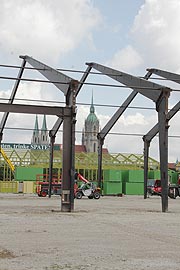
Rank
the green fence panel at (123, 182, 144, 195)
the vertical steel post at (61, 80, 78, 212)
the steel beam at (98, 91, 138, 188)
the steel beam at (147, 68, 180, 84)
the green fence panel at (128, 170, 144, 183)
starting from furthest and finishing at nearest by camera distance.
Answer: the green fence panel at (128, 170, 144, 183) → the green fence panel at (123, 182, 144, 195) → the steel beam at (98, 91, 138, 188) → the steel beam at (147, 68, 180, 84) → the vertical steel post at (61, 80, 78, 212)

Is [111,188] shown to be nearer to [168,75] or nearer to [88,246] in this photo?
[168,75]

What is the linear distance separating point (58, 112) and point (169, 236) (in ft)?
38.2

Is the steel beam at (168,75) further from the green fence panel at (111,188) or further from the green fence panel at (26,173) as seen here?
the green fence panel at (26,173)

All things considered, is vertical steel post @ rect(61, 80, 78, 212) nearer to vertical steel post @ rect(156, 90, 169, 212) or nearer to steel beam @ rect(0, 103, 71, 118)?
steel beam @ rect(0, 103, 71, 118)

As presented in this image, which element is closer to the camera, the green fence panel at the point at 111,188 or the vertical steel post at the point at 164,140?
the vertical steel post at the point at 164,140

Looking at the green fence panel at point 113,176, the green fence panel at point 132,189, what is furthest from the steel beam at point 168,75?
the green fence panel at point 132,189

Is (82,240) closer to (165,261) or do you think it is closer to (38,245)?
(38,245)

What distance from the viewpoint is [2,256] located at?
8.75 m

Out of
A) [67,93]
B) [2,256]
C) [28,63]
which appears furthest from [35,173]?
[2,256]

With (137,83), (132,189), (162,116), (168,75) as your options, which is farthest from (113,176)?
(162,116)

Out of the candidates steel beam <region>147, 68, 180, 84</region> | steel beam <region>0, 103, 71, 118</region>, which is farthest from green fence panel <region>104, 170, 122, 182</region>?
steel beam <region>0, 103, 71, 118</region>

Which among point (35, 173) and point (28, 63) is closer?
point (28, 63)

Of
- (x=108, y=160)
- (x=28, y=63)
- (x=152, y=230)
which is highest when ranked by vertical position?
(x=28, y=63)

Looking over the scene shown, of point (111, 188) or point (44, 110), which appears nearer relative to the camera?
point (44, 110)
